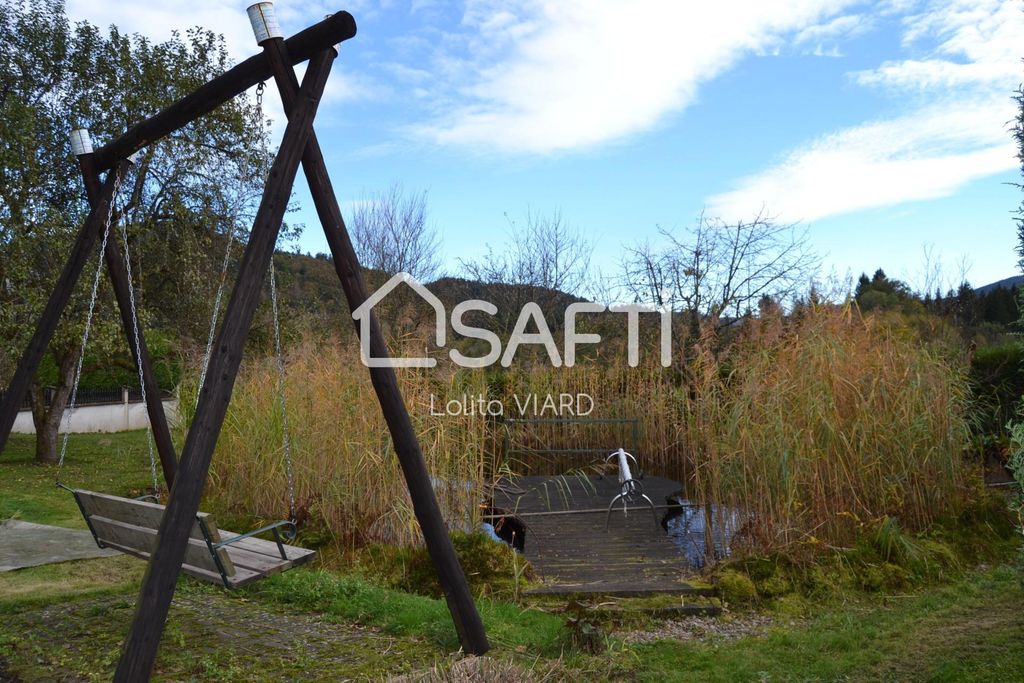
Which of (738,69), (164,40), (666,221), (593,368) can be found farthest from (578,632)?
(164,40)

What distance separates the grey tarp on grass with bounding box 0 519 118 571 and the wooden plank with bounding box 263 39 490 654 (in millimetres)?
3209

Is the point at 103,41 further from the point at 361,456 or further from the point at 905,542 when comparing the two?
the point at 905,542

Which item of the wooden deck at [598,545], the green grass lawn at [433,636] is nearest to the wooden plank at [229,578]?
the green grass lawn at [433,636]

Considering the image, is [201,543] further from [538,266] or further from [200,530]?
[538,266]

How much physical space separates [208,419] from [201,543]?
1000 mm

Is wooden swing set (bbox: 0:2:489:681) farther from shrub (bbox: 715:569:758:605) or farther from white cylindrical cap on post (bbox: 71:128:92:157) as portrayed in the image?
shrub (bbox: 715:569:758:605)

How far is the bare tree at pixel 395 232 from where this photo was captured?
1864 cm

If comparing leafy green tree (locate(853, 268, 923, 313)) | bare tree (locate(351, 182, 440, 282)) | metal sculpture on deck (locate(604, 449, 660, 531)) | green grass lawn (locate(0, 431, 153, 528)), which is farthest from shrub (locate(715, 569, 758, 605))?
bare tree (locate(351, 182, 440, 282))

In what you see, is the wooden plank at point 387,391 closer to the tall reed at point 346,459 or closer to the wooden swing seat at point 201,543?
the wooden swing seat at point 201,543

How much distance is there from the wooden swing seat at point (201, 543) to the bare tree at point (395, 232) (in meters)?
15.0

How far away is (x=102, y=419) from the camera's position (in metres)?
16.0

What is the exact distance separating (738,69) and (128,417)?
14.7 m

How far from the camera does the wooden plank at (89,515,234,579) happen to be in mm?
3139

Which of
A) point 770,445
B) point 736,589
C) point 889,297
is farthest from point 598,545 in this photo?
point 889,297
